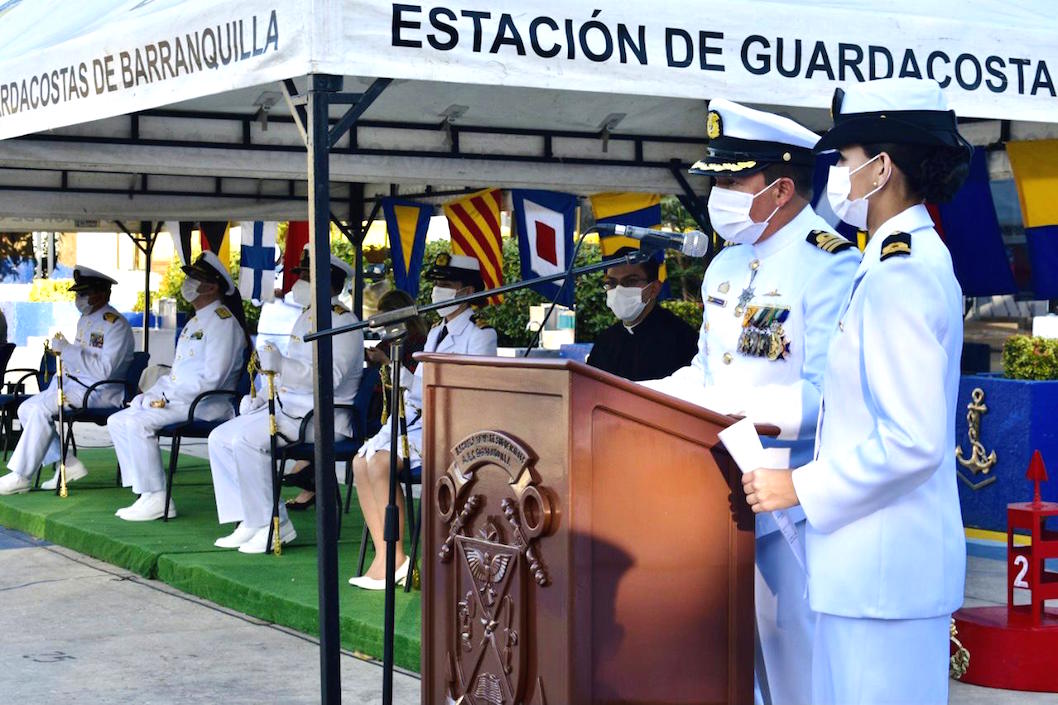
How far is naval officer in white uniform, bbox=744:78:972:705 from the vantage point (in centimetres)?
266

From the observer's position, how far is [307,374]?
7.93 m

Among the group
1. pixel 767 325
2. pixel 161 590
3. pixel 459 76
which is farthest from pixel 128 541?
pixel 767 325

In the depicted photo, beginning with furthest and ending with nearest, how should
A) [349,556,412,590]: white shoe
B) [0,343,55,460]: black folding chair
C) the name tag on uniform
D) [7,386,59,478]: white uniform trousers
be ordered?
[0,343,55,460]: black folding chair
[7,386,59,478]: white uniform trousers
[349,556,412,590]: white shoe
the name tag on uniform

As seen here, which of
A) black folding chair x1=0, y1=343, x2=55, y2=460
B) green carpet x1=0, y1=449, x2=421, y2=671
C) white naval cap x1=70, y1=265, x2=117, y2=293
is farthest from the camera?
black folding chair x1=0, y1=343, x2=55, y2=460

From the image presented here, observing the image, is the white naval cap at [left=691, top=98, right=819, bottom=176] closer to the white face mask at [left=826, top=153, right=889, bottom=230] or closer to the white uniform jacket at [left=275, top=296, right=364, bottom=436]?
the white face mask at [left=826, top=153, right=889, bottom=230]

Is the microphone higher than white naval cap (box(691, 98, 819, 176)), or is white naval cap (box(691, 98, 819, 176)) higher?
white naval cap (box(691, 98, 819, 176))

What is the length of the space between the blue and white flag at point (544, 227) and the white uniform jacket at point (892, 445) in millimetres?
7577

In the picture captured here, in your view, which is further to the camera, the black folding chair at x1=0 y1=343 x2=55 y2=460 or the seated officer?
the black folding chair at x1=0 y1=343 x2=55 y2=460

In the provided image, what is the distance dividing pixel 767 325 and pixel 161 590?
4.48 meters

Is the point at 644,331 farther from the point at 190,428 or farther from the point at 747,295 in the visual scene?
the point at 190,428

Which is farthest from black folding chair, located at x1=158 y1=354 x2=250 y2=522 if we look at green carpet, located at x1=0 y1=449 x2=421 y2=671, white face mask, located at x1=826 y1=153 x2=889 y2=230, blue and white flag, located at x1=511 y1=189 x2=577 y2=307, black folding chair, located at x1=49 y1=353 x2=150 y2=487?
white face mask, located at x1=826 y1=153 x2=889 y2=230

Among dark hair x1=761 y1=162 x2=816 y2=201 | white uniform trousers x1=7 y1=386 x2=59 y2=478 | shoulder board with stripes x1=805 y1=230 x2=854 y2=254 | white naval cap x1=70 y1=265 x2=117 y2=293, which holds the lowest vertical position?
white uniform trousers x1=7 y1=386 x2=59 y2=478

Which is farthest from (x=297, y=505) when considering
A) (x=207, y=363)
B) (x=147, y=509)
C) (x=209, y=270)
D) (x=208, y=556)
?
(x=208, y=556)

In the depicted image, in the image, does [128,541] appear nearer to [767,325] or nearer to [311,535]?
[311,535]
